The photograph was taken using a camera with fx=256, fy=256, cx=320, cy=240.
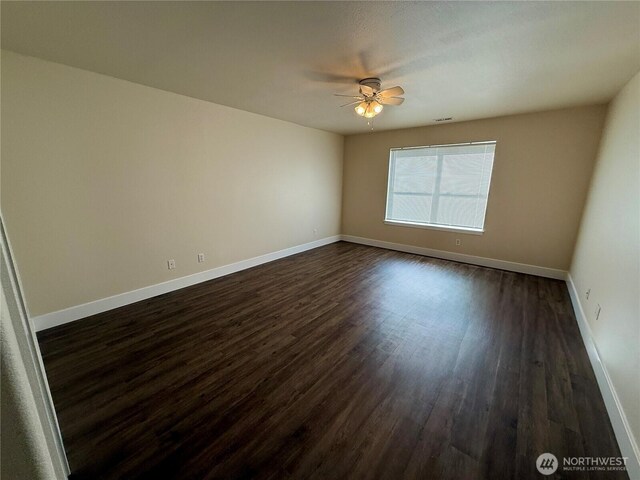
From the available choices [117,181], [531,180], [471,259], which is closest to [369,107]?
[117,181]

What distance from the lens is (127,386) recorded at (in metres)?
1.78

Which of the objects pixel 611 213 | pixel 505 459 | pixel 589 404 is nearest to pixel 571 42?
pixel 611 213

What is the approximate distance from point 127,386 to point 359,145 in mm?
5357

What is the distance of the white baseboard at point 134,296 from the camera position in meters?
2.45

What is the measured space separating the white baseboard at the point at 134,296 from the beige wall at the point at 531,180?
11.1 ft

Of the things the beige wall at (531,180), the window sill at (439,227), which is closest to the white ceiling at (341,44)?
the beige wall at (531,180)

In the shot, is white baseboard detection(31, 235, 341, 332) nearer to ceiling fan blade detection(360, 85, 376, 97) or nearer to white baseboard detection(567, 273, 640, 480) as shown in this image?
→ ceiling fan blade detection(360, 85, 376, 97)

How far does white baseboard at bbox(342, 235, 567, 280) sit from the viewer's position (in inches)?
154

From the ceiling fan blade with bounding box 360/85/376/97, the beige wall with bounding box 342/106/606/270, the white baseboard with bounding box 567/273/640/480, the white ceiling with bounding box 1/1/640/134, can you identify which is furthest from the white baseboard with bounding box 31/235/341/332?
the white baseboard with bounding box 567/273/640/480

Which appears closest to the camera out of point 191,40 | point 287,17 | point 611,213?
point 287,17

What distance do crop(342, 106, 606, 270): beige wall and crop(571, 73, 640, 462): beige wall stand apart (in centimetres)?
38

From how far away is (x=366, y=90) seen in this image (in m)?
2.59

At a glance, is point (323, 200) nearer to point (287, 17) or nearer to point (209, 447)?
point (287, 17)

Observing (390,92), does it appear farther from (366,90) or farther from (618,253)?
(618,253)
